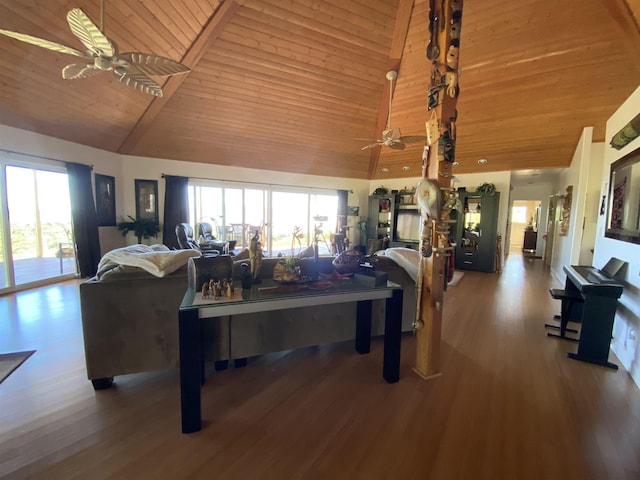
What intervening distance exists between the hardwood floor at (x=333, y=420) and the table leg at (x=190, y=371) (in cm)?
10

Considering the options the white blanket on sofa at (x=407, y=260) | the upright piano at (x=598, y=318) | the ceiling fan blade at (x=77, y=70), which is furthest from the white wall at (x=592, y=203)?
the ceiling fan blade at (x=77, y=70)

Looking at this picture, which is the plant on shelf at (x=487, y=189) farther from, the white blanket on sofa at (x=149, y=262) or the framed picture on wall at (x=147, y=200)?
the framed picture on wall at (x=147, y=200)

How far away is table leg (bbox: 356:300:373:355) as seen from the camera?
259 centimetres

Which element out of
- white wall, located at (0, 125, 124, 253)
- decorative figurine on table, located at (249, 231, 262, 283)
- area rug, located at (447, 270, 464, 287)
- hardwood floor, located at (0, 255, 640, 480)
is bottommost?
hardwood floor, located at (0, 255, 640, 480)

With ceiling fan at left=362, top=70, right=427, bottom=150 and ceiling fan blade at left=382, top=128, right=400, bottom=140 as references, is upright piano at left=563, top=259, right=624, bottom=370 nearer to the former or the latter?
ceiling fan at left=362, top=70, right=427, bottom=150

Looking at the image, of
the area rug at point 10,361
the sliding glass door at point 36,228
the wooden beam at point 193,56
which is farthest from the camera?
the sliding glass door at point 36,228

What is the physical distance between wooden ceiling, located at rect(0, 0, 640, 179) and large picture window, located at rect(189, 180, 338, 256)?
109 cm

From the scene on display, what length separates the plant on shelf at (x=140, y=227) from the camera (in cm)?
590

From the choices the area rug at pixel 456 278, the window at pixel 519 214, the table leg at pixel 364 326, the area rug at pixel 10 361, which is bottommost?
the area rug at pixel 10 361

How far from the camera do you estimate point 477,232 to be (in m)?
6.48

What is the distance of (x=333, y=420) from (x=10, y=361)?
2.76 meters

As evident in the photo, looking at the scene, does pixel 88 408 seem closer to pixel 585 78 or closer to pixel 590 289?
pixel 590 289

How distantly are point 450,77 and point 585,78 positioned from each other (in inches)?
141

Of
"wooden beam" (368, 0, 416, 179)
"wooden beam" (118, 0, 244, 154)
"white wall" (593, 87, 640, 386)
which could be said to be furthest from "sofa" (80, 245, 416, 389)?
"wooden beam" (368, 0, 416, 179)
